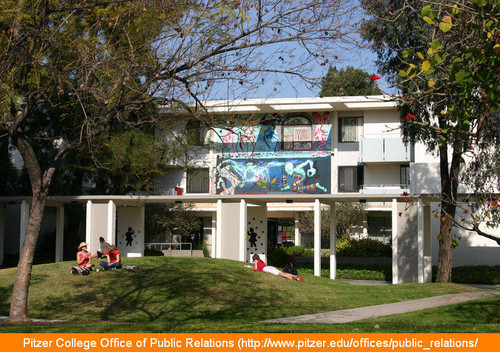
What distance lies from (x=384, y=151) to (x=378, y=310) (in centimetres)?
2319

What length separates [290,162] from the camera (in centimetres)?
3912

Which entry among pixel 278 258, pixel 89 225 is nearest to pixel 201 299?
pixel 89 225

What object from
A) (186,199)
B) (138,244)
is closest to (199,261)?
(186,199)

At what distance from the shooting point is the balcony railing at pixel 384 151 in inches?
1473

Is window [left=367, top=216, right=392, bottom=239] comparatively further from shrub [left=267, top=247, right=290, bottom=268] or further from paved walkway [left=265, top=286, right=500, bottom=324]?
paved walkway [left=265, top=286, right=500, bottom=324]

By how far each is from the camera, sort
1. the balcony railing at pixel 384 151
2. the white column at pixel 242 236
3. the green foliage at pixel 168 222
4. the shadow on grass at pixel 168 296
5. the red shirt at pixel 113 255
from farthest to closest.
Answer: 1. the green foliage at pixel 168 222
2. the balcony railing at pixel 384 151
3. the white column at pixel 242 236
4. the red shirt at pixel 113 255
5. the shadow on grass at pixel 168 296

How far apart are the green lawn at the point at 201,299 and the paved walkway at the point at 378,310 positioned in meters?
0.60

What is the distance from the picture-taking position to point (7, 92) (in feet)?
39.3

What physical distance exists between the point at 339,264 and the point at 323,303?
1697 centimetres

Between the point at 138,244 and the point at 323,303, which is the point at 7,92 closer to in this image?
the point at 323,303

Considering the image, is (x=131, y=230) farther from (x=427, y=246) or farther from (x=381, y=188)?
(x=381, y=188)

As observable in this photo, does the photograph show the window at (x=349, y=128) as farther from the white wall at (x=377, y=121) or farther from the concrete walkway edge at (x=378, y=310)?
the concrete walkway edge at (x=378, y=310)

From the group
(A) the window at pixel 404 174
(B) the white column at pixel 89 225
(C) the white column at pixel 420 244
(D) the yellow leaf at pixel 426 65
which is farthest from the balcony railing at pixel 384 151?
(D) the yellow leaf at pixel 426 65

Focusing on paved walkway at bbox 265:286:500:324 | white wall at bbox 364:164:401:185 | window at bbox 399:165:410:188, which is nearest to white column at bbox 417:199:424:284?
paved walkway at bbox 265:286:500:324
